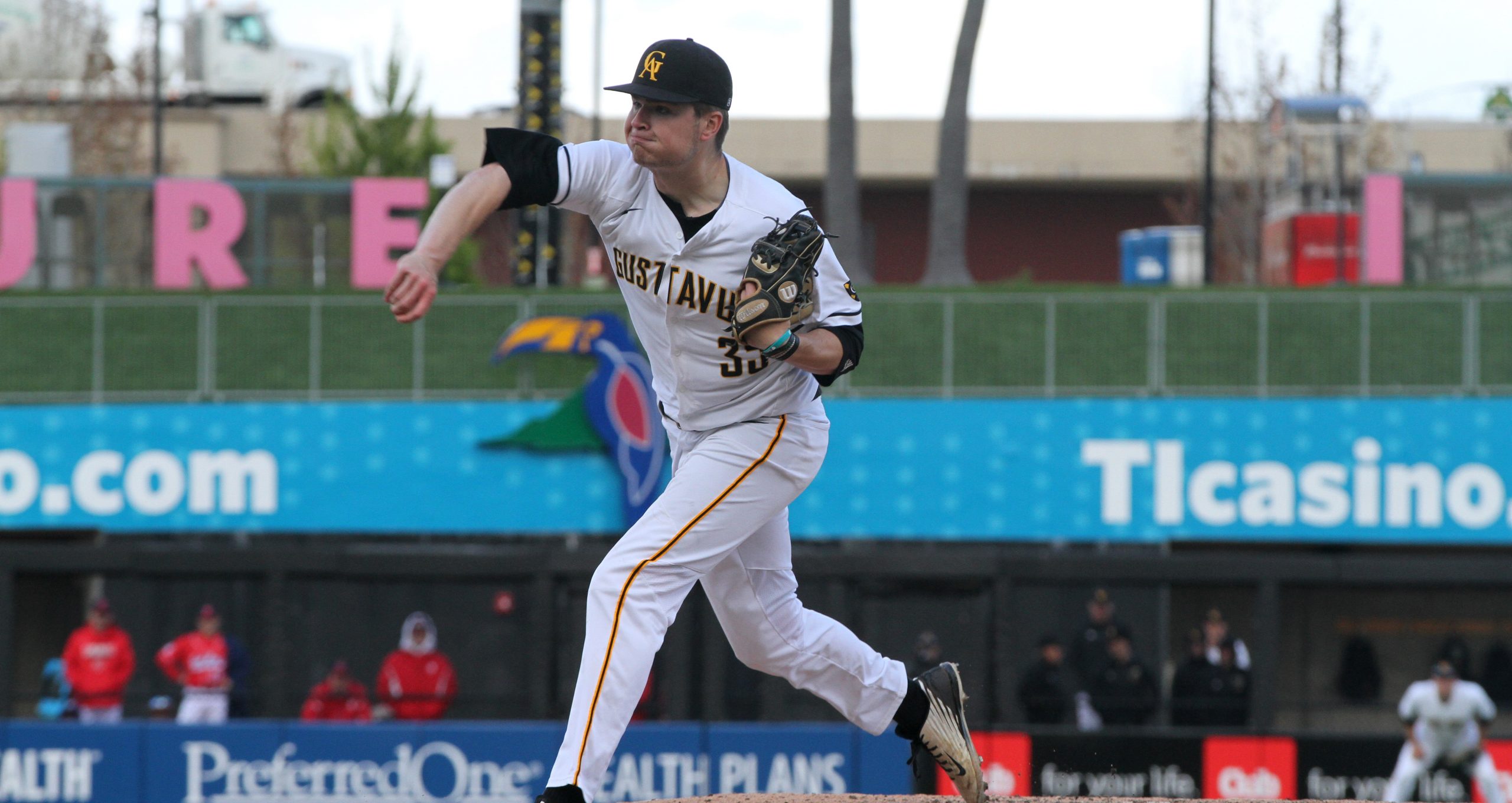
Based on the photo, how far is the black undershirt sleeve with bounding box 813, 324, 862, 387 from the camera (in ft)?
14.8

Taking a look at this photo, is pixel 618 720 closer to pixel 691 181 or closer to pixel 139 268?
pixel 691 181

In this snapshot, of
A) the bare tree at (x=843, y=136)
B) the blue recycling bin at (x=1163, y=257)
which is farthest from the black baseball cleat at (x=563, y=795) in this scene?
the blue recycling bin at (x=1163, y=257)

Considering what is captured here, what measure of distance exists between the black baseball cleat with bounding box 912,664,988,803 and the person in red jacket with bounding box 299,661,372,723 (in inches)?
430

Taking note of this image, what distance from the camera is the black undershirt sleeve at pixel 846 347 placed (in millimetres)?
4523

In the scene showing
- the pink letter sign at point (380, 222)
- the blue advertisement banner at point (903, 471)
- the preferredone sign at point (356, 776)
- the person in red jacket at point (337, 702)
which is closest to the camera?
the preferredone sign at point (356, 776)

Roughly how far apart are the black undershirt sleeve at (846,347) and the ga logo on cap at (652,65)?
79 cm

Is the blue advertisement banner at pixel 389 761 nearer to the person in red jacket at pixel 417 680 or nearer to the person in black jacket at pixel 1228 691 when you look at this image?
the person in red jacket at pixel 417 680

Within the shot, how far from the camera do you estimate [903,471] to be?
20062 millimetres

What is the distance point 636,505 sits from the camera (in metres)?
20.9

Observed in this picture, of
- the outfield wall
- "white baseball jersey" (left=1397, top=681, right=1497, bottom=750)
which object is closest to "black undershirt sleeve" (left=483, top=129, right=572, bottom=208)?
the outfield wall

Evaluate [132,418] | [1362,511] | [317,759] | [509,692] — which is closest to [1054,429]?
[1362,511]

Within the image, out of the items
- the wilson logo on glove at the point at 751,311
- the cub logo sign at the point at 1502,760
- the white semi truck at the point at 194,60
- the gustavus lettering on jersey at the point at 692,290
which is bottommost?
the cub logo sign at the point at 1502,760

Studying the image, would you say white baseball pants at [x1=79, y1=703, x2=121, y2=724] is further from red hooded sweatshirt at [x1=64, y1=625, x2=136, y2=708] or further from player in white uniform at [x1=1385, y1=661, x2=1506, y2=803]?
player in white uniform at [x1=1385, y1=661, x2=1506, y2=803]

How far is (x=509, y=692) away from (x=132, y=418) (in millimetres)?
7830
